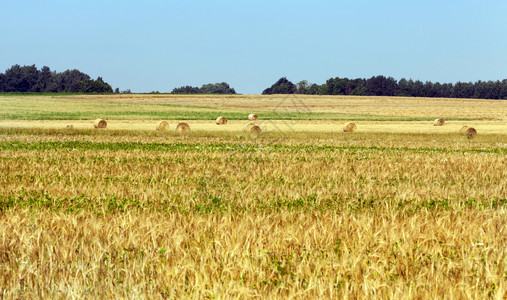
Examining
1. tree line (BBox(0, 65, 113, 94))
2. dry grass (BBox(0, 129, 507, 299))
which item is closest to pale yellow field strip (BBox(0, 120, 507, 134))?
dry grass (BBox(0, 129, 507, 299))

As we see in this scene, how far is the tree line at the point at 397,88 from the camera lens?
13875 centimetres

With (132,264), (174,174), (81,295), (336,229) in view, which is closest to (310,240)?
(336,229)


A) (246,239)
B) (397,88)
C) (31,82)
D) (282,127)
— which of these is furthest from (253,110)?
(31,82)

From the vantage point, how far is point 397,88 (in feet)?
483

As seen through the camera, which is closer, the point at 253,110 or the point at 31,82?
the point at 253,110

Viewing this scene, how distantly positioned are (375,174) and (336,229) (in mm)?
6571

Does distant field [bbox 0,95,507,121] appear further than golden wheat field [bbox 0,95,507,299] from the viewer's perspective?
Yes

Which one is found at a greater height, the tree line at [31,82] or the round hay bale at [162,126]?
the tree line at [31,82]

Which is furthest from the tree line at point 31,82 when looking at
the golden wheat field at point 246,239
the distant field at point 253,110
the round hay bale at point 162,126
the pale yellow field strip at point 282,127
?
the golden wheat field at point 246,239

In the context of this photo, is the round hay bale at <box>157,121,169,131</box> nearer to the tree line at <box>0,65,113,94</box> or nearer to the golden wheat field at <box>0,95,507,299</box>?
the golden wheat field at <box>0,95,507,299</box>

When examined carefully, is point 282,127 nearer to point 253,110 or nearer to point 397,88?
point 253,110

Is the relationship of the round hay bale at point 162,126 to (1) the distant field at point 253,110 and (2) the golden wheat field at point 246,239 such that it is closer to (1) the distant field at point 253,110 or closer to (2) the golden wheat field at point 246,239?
(1) the distant field at point 253,110

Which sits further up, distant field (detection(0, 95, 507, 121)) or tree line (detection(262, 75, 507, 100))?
tree line (detection(262, 75, 507, 100))

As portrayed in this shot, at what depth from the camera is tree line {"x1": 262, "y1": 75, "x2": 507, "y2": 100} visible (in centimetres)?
13875
